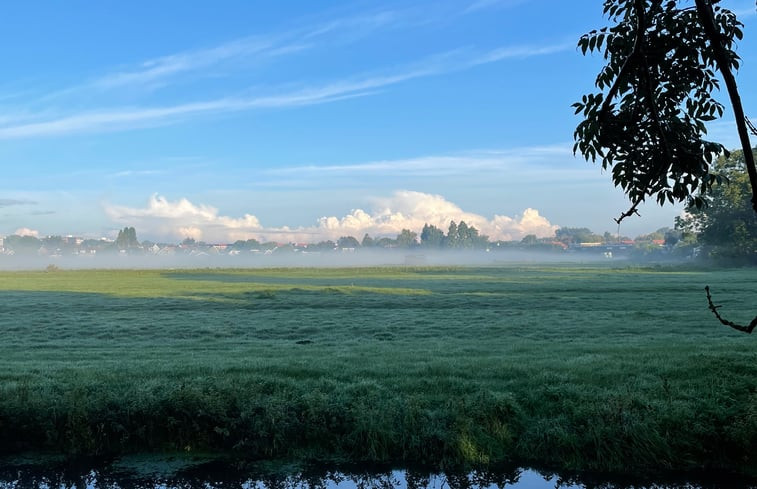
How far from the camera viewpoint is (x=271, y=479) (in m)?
9.94

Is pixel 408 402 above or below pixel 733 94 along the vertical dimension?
below

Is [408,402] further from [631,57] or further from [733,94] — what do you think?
[733,94]

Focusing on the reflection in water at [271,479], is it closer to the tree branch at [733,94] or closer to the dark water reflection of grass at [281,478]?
the dark water reflection of grass at [281,478]

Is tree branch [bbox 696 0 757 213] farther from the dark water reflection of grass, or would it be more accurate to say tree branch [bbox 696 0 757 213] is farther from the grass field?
the grass field

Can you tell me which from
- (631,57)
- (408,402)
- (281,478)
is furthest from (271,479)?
(631,57)

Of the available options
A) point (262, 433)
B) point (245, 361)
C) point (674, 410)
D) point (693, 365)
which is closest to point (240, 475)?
point (262, 433)

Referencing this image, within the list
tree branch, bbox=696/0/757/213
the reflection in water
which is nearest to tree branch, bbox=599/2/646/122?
tree branch, bbox=696/0/757/213

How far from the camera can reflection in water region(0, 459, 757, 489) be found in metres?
9.66

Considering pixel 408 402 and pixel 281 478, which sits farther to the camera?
pixel 408 402

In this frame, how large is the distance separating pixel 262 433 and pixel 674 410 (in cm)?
734

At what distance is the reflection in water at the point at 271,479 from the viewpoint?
31.7 ft

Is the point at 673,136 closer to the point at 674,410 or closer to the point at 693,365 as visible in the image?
the point at 674,410

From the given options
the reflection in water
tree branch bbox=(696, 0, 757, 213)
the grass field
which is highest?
tree branch bbox=(696, 0, 757, 213)

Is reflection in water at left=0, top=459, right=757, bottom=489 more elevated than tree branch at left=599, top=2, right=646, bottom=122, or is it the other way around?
tree branch at left=599, top=2, right=646, bottom=122
